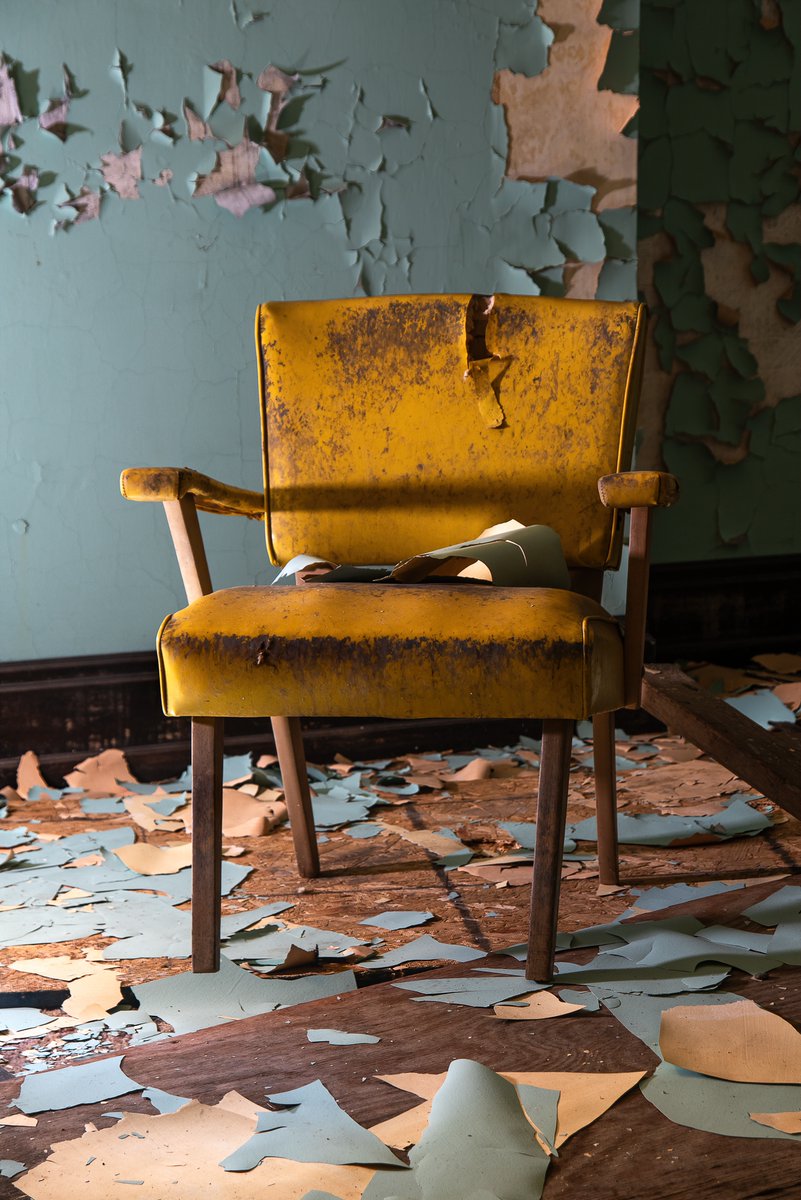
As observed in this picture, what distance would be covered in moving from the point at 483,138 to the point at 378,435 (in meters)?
1.11

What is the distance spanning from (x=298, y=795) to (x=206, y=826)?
43 cm

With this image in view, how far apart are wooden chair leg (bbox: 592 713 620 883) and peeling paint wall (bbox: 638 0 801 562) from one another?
1697 mm

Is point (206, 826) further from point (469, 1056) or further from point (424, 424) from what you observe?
point (424, 424)

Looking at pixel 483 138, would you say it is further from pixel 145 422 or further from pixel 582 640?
pixel 582 640

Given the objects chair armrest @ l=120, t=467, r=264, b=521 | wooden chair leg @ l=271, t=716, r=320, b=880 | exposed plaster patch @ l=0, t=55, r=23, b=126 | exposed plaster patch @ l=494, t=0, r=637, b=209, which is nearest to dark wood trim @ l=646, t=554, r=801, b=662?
exposed plaster patch @ l=494, t=0, r=637, b=209

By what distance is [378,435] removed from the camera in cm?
179

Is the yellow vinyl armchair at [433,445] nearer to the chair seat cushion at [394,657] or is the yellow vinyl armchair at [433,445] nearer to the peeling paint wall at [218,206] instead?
the chair seat cushion at [394,657]

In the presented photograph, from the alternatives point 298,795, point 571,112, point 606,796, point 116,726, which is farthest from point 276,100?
point 606,796

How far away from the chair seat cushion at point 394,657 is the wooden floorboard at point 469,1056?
36 centimetres

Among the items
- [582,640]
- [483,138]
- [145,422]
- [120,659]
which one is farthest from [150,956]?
[483,138]

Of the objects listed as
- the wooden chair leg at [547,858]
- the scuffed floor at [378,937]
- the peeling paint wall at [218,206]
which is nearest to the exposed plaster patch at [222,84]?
the peeling paint wall at [218,206]

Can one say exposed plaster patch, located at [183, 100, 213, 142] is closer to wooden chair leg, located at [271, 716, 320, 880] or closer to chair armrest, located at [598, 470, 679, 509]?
wooden chair leg, located at [271, 716, 320, 880]

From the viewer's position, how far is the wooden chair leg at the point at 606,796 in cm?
168

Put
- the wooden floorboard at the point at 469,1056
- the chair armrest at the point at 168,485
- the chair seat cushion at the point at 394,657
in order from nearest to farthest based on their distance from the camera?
the wooden floorboard at the point at 469,1056
the chair seat cushion at the point at 394,657
the chair armrest at the point at 168,485
